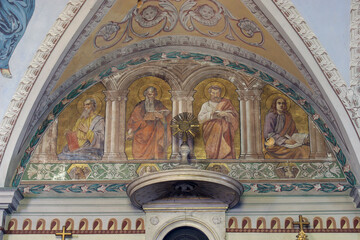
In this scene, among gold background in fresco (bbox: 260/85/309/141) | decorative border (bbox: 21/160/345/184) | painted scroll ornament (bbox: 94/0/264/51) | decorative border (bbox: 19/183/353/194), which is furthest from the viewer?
gold background in fresco (bbox: 260/85/309/141)

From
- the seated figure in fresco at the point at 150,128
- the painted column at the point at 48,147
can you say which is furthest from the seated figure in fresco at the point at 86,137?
the seated figure in fresco at the point at 150,128

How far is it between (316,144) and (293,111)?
0.61m

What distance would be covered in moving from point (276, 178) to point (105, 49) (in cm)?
305

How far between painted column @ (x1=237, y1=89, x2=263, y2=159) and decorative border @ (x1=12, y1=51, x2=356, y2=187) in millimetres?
323

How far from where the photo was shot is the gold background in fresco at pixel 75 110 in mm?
11328

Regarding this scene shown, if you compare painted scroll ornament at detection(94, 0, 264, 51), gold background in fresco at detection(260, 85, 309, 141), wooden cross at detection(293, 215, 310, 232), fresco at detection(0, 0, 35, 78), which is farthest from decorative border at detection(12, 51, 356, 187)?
fresco at detection(0, 0, 35, 78)

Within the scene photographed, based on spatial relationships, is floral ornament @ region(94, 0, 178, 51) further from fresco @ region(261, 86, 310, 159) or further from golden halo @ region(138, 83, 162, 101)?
fresco @ region(261, 86, 310, 159)

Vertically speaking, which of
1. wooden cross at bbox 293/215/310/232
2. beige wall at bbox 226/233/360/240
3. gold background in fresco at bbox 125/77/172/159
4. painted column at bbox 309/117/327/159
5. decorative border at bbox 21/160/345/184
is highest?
gold background in fresco at bbox 125/77/172/159

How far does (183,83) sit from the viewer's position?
457 inches

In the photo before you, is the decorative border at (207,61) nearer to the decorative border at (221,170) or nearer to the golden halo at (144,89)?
the decorative border at (221,170)

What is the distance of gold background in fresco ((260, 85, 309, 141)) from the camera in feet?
37.1

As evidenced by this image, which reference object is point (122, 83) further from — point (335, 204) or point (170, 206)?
point (335, 204)

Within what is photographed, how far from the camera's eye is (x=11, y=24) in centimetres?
1044

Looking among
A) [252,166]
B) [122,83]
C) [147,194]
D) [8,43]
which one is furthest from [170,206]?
[8,43]
